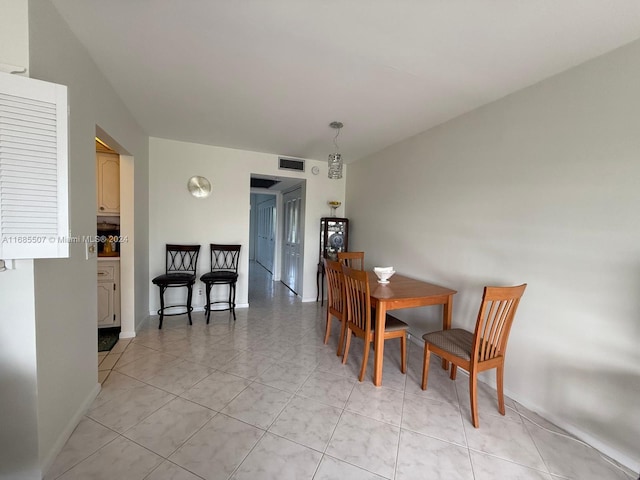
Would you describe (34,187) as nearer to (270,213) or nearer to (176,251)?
(176,251)

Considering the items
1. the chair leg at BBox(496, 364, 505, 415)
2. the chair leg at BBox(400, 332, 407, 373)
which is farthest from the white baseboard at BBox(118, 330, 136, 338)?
the chair leg at BBox(496, 364, 505, 415)

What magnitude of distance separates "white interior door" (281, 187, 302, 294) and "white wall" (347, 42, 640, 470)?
2714mm

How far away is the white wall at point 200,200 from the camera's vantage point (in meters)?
3.57

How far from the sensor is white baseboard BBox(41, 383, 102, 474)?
1.36 metres

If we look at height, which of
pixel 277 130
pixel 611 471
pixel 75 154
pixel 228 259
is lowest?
pixel 611 471

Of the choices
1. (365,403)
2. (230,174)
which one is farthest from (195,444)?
(230,174)

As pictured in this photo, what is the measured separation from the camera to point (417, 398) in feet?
6.69

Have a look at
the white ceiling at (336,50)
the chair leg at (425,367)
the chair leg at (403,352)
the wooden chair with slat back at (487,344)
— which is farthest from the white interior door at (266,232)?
the wooden chair with slat back at (487,344)

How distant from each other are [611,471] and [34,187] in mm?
3330

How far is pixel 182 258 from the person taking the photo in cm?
366

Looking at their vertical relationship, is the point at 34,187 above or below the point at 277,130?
below

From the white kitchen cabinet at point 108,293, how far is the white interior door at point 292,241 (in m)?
2.63

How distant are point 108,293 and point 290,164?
2913 mm

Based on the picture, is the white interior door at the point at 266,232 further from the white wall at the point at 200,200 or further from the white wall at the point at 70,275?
the white wall at the point at 70,275
